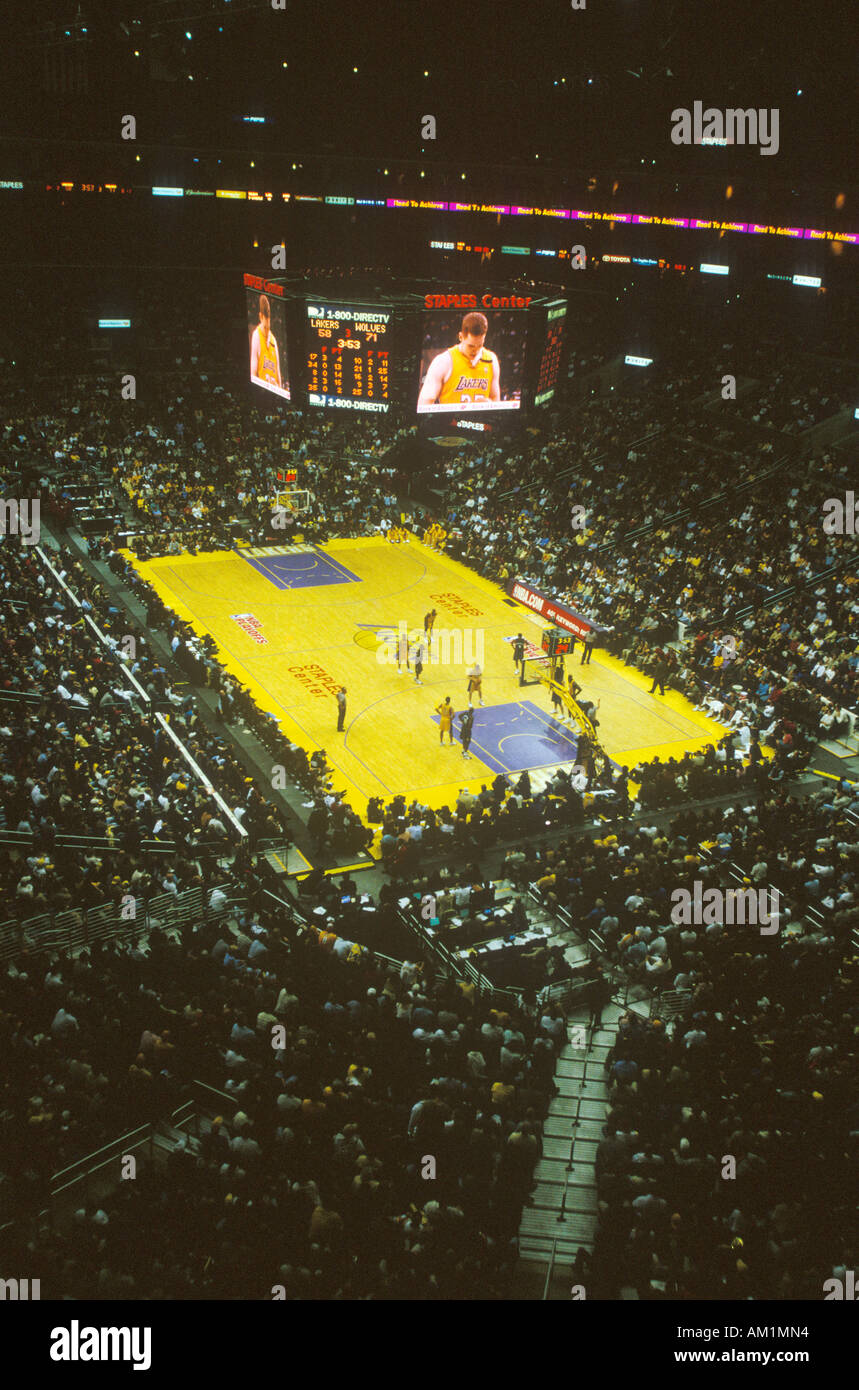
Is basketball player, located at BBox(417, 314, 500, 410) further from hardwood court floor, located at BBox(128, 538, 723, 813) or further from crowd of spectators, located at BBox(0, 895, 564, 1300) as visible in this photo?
crowd of spectators, located at BBox(0, 895, 564, 1300)

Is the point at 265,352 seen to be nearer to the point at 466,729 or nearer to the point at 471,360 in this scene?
the point at 471,360

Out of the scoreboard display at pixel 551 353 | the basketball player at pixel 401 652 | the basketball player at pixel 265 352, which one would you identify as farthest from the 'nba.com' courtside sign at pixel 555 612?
the basketball player at pixel 265 352

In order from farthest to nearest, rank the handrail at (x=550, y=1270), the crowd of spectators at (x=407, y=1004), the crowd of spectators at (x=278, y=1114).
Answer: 1. the handrail at (x=550, y=1270)
2. the crowd of spectators at (x=407, y=1004)
3. the crowd of spectators at (x=278, y=1114)

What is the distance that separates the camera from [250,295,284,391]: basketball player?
119 feet

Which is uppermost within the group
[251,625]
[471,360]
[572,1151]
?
[471,360]

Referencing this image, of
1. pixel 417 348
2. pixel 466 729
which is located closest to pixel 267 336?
pixel 417 348

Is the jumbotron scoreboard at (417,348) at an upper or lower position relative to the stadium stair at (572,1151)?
upper

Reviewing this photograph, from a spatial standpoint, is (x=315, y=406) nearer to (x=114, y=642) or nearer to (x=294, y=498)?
(x=294, y=498)

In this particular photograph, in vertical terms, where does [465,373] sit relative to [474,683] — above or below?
above

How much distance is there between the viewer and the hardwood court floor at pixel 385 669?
2691cm

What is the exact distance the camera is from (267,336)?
36406 millimetres

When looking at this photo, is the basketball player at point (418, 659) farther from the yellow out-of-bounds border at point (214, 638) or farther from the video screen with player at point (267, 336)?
the video screen with player at point (267, 336)

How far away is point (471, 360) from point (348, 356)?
416cm

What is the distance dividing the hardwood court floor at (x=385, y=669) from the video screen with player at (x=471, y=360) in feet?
22.7
